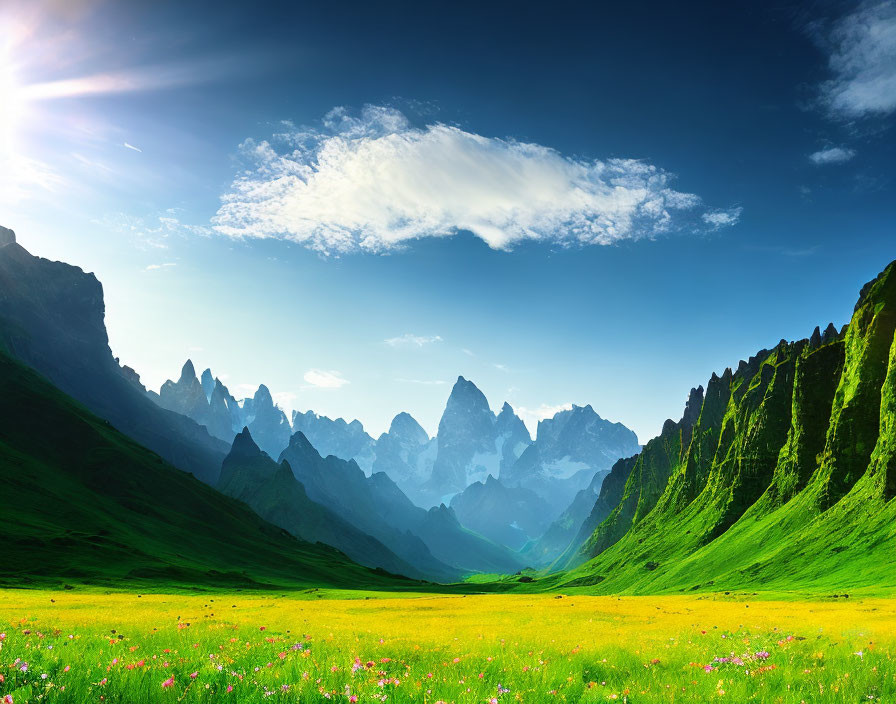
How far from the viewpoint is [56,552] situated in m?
116

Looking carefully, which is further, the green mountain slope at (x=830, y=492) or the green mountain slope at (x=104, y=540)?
the green mountain slope at (x=830, y=492)

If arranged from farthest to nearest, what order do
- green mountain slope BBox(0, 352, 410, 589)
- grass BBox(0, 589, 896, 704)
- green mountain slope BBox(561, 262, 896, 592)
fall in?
green mountain slope BBox(561, 262, 896, 592) < green mountain slope BBox(0, 352, 410, 589) < grass BBox(0, 589, 896, 704)

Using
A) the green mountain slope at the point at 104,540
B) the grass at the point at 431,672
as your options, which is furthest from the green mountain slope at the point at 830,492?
the green mountain slope at the point at 104,540

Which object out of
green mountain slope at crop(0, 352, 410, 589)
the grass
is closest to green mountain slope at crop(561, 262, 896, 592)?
the grass

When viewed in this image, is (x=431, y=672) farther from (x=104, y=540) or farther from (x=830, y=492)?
(x=830, y=492)

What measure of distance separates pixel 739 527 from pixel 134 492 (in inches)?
8815

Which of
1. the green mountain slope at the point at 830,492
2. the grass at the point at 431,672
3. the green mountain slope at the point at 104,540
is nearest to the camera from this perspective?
the grass at the point at 431,672

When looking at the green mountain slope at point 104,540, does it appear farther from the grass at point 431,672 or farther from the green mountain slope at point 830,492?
the green mountain slope at point 830,492

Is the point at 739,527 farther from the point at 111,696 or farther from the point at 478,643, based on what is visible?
the point at 111,696

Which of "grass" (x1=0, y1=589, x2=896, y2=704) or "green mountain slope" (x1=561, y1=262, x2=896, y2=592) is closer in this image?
"grass" (x1=0, y1=589, x2=896, y2=704)

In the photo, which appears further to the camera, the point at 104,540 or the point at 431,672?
the point at 104,540

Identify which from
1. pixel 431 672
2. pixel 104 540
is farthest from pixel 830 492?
pixel 104 540

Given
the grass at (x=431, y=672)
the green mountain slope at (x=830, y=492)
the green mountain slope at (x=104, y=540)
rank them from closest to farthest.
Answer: the grass at (x=431, y=672)
the green mountain slope at (x=104, y=540)
the green mountain slope at (x=830, y=492)

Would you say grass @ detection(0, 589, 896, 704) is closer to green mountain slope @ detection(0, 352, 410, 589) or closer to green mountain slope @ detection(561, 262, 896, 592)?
green mountain slope @ detection(0, 352, 410, 589)
